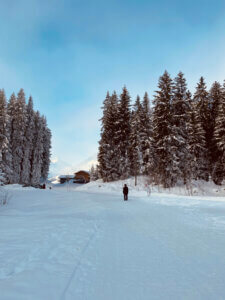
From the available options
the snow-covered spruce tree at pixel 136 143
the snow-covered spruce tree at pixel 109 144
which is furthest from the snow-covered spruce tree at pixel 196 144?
the snow-covered spruce tree at pixel 109 144

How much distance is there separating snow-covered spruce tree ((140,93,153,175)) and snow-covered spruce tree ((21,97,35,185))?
2313cm

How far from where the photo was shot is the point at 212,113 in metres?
32.0

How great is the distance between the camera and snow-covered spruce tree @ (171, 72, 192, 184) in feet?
86.4

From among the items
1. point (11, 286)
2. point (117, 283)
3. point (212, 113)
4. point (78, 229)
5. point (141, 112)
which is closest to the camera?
point (11, 286)

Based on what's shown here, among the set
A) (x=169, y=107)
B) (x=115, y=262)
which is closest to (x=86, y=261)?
(x=115, y=262)

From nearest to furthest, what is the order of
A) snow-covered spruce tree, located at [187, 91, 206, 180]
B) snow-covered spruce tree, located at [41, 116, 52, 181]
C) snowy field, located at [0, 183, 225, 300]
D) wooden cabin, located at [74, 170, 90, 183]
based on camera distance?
1. snowy field, located at [0, 183, 225, 300]
2. snow-covered spruce tree, located at [187, 91, 206, 180]
3. snow-covered spruce tree, located at [41, 116, 52, 181]
4. wooden cabin, located at [74, 170, 90, 183]

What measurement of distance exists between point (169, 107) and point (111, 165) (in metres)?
13.8

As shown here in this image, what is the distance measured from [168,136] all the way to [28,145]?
28.5 m

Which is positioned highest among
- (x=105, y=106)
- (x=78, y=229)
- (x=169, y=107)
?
(x=105, y=106)

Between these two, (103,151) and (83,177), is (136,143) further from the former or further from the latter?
(83,177)

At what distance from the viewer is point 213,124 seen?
103ft

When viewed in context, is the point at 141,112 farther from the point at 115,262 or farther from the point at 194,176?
the point at 115,262

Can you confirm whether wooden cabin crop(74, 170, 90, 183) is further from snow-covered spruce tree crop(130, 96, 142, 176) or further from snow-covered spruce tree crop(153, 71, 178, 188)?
snow-covered spruce tree crop(153, 71, 178, 188)

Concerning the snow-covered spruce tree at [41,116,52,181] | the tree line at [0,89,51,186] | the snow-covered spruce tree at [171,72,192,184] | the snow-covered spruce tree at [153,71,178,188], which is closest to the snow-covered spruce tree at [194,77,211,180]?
the snow-covered spruce tree at [171,72,192,184]
